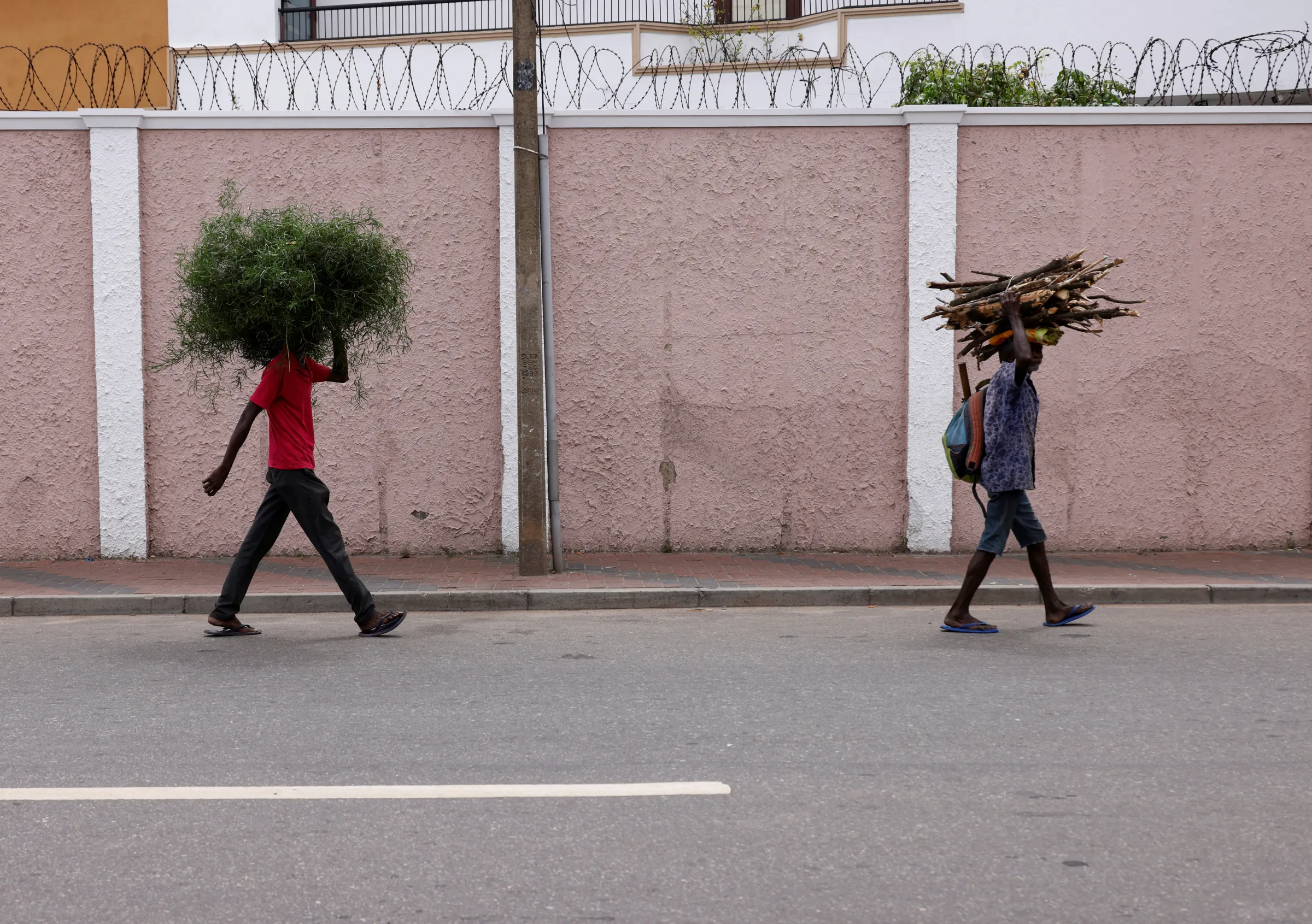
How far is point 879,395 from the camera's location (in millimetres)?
10633

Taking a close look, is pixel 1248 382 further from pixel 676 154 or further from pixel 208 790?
pixel 208 790

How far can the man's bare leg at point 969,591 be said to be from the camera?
24.2 ft

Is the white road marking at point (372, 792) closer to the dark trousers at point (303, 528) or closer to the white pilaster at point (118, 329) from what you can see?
the dark trousers at point (303, 528)

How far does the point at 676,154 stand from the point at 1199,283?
14.6 ft

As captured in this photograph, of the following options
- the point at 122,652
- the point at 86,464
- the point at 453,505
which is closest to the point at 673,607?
the point at 453,505

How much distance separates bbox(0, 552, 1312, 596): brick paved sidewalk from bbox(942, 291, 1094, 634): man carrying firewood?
1548 millimetres

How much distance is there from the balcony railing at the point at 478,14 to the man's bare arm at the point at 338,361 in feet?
47.1

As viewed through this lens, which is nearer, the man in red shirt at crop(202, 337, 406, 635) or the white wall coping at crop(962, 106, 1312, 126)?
the man in red shirt at crop(202, 337, 406, 635)

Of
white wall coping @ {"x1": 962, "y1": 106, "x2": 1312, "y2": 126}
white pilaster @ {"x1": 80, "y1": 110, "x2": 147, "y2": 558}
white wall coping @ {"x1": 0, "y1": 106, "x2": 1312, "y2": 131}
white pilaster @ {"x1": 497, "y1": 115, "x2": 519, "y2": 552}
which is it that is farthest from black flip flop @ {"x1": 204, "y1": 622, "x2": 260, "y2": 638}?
white wall coping @ {"x1": 962, "y1": 106, "x2": 1312, "y2": 126}

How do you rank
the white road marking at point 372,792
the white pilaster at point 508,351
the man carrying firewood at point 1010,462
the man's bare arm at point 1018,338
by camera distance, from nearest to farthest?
the white road marking at point 372,792, the man's bare arm at point 1018,338, the man carrying firewood at point 1010,462, the white pilaster at point 508,351

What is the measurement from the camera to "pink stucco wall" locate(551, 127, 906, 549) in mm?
10523

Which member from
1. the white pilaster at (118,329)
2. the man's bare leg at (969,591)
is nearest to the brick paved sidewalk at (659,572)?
the white pilaster at (118,329)

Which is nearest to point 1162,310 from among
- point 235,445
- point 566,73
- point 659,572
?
point 659,572

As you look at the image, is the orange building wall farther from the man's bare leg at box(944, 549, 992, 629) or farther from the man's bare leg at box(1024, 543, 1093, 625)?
the man's bare leg at box(1024, 543, 1093, 625)
